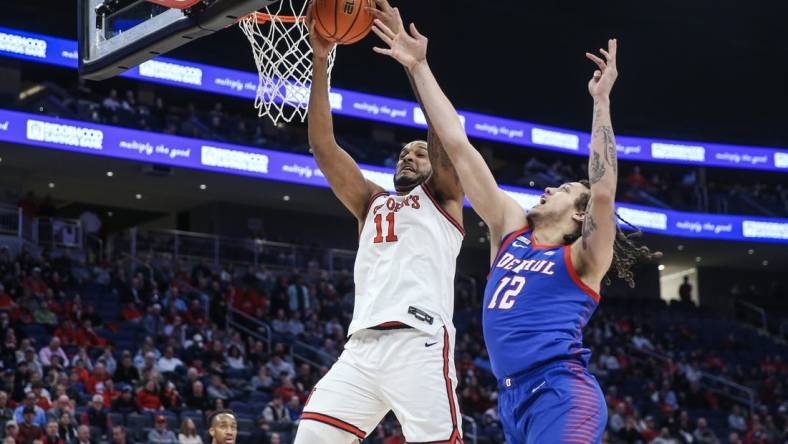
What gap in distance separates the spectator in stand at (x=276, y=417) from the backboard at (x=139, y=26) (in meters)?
8.97

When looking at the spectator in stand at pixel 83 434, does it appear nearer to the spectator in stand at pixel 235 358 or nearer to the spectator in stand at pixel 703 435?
the spectator in stand at pixel 235 358

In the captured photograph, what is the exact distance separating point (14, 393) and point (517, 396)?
36.3 feet

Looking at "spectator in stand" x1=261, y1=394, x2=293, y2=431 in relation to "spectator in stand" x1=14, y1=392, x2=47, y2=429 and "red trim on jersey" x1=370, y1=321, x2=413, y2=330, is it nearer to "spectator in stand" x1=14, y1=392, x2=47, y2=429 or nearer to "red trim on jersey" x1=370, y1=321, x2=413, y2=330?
"spectator in stand" x1=14, y1=392, x2=47, y2=429

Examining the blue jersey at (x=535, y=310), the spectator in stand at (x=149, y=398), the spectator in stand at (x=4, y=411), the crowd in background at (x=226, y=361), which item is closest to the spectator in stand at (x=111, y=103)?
the crowd in background at (x=226, y=361)

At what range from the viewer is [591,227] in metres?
4.32

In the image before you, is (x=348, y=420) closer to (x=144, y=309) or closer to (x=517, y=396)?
(x=517, y=396)

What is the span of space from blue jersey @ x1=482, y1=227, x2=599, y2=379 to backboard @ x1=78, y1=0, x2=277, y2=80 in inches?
78.4

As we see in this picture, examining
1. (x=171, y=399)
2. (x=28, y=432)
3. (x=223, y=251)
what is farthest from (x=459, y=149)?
(x=223, y=251)

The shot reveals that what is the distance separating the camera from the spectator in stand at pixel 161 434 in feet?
43.7

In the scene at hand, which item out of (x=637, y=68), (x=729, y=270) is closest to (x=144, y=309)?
(x=637, y=68)

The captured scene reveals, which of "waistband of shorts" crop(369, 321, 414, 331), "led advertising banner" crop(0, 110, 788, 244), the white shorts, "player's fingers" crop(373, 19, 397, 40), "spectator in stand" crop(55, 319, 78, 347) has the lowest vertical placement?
"spectator in stand" crop(55, 319, 78, 347)

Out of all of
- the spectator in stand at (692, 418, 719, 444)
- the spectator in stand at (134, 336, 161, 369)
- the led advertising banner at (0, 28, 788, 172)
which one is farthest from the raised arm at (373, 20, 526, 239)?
the spectator in stand at (692, 418, 719, 444)

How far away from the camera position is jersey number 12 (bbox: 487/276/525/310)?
4.50 meters

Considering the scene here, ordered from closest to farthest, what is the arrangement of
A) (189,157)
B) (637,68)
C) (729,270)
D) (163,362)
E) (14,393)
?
(14,393) → (163,362) → (189,157) → (637,68) → (729,270)
